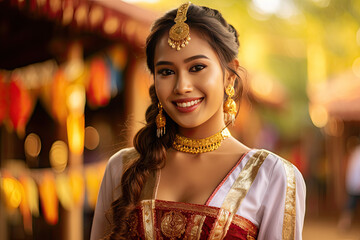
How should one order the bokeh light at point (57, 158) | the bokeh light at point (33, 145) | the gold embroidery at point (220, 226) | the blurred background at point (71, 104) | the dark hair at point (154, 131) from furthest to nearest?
the bokeh light at point (33, 145) < the bokeh light at point (57, 158) < the blurred background at point (71, 104) < the dark hair at point (154, 131) < the gold embroidery at point (220, 226)

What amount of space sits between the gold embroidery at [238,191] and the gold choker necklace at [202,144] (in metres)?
0.14

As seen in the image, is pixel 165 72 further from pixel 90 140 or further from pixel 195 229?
pixel 90 140

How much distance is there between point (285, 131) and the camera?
19.0 meters

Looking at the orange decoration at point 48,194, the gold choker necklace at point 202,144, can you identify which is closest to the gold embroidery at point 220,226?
the gold choker necklace at point 202,144

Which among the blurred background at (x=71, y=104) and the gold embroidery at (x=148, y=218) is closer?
the gold embroidery at (x=148, y=218)

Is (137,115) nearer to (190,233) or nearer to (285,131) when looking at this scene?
(190,233)

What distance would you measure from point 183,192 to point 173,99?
0.32 metres

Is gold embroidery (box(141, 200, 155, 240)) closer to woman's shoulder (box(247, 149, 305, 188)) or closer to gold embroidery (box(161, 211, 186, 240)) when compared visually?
gold embroidery (box(161, 211, 186, 240))

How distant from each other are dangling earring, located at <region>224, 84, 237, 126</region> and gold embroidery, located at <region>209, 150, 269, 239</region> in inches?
7.1

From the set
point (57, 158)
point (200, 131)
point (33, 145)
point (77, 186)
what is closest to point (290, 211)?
point (200, 131)

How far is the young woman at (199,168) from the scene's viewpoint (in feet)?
5.08

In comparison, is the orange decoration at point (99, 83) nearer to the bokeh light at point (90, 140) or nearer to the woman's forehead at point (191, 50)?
the woman's forehead at point (191, 50)

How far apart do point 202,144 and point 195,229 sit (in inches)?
12.6

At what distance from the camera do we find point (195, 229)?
60.2 inches
